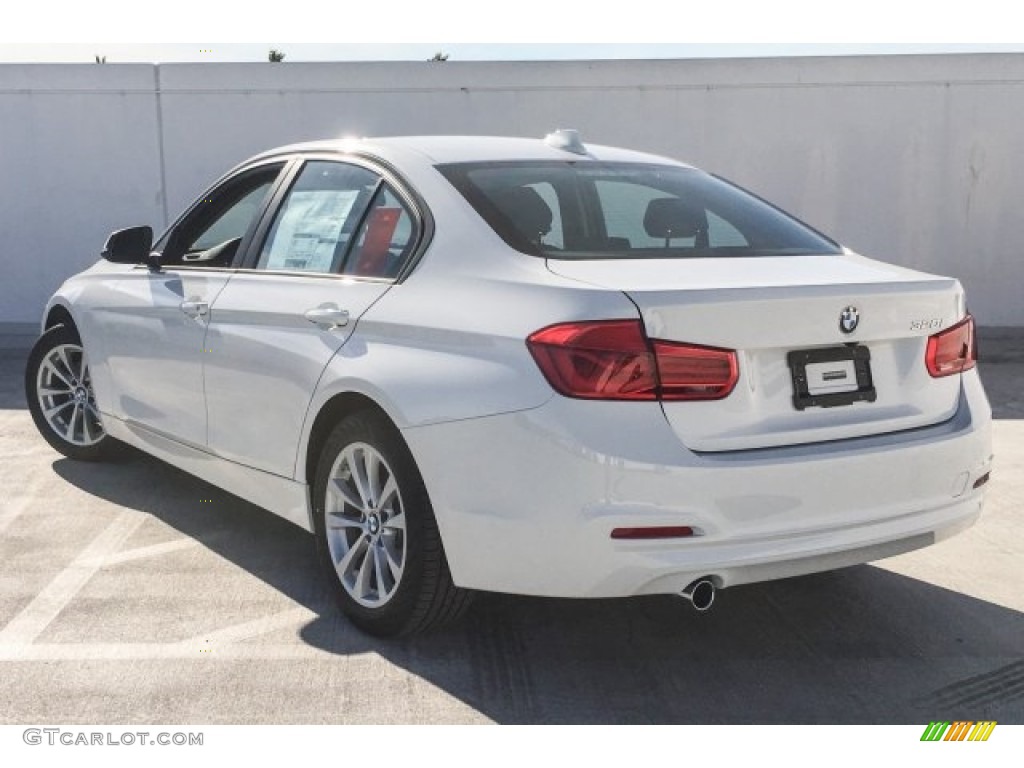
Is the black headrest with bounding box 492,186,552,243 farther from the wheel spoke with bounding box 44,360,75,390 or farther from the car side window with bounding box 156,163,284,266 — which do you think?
the wheel spoke with bounding box 44,360,75,390

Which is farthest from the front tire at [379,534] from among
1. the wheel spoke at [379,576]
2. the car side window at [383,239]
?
the car side window at [383,239]

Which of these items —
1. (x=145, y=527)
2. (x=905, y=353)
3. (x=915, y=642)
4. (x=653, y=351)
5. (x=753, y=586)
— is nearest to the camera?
(x=653, y=351)

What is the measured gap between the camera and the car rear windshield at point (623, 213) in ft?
12.3

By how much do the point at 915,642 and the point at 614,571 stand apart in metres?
1.31

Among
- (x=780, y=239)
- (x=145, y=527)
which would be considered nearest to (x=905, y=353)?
(x=780, y=239)

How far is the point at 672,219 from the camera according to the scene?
4.12m

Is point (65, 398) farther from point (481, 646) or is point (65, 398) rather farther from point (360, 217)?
point (481, 646)

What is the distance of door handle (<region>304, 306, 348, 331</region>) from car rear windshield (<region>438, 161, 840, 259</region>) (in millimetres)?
544

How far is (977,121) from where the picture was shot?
11.5 metres

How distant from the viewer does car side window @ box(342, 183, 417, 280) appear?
3893mm

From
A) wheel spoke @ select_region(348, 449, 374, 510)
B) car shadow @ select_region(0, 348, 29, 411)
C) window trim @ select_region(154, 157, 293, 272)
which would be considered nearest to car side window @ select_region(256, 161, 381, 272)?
window trim @ select_region(154, 157, 293, 272)

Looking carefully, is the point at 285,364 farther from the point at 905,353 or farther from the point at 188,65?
the point at 188,65

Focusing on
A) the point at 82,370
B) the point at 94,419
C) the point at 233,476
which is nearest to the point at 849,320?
the point at 233,476

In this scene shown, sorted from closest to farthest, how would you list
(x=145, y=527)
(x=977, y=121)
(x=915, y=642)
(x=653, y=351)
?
1. (x=653, y=351)
2. (x=915, y=642)
3. (x=145, y=527)
4. (x=977, y=121)
